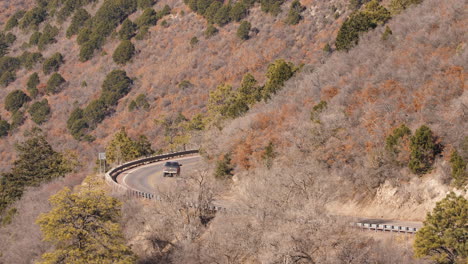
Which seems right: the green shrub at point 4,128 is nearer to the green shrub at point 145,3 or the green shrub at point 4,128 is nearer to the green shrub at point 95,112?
the green shrub at point 95,112

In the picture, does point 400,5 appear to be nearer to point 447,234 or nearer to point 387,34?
point 387,34

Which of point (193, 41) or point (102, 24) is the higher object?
point (102, 24)

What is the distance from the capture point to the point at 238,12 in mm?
92375

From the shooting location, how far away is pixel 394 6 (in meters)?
55.2

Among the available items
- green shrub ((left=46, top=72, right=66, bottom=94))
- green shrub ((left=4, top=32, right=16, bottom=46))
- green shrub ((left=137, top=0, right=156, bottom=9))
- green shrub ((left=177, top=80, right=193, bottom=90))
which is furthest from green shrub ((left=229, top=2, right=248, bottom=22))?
green shrub ((left=4, top=32, right=16, bottom=46))

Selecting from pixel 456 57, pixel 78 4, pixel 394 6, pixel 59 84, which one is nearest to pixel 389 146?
pixel 456 57

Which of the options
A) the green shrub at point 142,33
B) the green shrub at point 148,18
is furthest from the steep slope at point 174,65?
the green shrub at point 148,18

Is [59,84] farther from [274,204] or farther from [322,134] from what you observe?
[274,204]

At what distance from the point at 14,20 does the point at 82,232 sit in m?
113

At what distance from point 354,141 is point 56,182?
31.8 m

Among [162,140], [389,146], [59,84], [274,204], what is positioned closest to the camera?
[274,204]

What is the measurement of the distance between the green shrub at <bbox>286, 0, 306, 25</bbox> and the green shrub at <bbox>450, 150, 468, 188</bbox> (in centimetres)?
5840

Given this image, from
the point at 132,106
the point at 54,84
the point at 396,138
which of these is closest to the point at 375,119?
the point at 396,138

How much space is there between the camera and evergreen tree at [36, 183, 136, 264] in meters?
29.9
